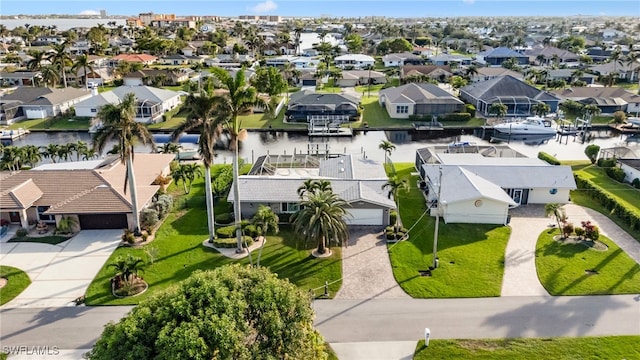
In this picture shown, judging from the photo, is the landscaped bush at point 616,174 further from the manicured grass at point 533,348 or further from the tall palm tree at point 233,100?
the tall palm tree at point 233,100

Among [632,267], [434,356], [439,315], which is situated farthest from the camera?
[632,267]

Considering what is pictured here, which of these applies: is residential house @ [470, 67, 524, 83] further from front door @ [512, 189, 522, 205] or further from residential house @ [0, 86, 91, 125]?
residential house @ [0, 86, 91, 125]

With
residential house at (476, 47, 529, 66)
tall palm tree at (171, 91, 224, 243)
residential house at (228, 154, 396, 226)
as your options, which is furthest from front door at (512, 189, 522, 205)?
residential house at (476, 47, 529, 66)

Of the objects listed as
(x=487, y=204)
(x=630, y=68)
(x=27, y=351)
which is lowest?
(x=27, y=351)

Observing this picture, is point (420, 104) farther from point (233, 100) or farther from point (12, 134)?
point (12, 134)

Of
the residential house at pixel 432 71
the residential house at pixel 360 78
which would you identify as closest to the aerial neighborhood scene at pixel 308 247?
the residential house at pixel 360 78

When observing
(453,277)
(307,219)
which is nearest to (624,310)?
(453,277)

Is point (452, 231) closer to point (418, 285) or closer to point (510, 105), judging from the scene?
point (418, 285)
